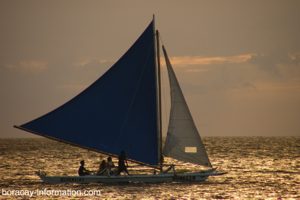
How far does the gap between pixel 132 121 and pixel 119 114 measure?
1.03m

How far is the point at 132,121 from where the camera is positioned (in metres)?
45.9

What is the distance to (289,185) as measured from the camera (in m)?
52.3

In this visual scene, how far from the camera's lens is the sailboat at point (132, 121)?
4484 centimetres

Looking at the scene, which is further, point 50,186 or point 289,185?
point 289,185

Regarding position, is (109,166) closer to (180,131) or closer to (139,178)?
(139,178)

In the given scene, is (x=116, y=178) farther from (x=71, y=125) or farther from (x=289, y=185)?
(x=289, y=185)

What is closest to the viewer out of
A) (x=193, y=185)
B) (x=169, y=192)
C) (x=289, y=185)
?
(x=169, y=192)

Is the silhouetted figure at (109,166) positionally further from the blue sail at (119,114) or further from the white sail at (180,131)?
the white sail at (180,131)

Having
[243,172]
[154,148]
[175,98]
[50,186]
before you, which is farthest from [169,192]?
[243,172]

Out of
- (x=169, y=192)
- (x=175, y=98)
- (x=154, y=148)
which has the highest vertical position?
(x=175, y=98)

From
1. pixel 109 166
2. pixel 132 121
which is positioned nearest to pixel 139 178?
pixel 109 166

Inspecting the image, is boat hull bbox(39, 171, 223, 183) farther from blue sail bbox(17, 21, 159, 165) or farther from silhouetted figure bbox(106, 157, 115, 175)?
blue sail bbox(17, 21, 159, 165)

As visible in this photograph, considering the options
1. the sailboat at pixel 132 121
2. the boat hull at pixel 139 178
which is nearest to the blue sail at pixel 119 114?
the sailboat at pixel 132 121

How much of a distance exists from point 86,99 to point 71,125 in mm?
2003
